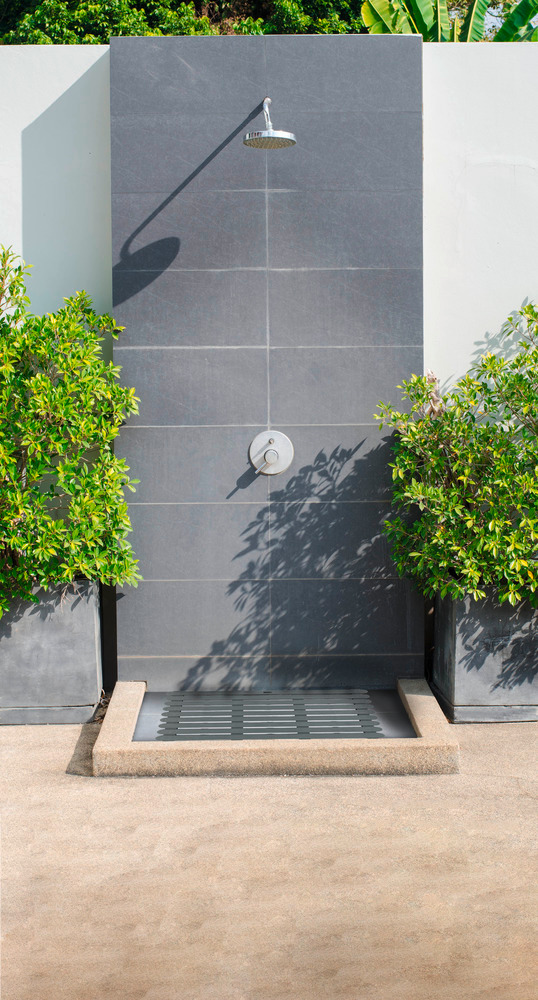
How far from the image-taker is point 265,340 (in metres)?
5.77

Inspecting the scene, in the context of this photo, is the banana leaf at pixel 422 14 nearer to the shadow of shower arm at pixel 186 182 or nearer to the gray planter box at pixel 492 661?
the shadow of shower arm at pixel 186 182

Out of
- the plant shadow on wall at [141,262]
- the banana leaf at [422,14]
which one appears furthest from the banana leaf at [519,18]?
the plant shadow on wall at [141,262]

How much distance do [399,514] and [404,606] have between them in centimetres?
62

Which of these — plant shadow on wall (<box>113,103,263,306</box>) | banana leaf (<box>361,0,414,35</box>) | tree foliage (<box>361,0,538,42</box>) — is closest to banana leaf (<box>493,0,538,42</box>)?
tree foliage (<box>361,0,538,42</box>)

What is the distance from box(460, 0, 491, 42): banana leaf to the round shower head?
7.38 meters

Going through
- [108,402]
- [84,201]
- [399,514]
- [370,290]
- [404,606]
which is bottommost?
[404,606]

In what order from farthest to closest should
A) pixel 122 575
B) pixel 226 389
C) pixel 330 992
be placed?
pixel 226 389 < pixel 122 575 < pixel 330 992

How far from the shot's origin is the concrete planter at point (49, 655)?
5.53m

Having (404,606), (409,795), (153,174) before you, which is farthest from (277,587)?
(153,174)

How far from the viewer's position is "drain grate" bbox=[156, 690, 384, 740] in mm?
5133

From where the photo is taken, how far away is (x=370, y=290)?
5.77 meters

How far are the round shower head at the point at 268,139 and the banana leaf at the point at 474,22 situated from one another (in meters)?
7.38

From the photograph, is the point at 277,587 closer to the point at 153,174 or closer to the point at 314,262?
the point at 314,262

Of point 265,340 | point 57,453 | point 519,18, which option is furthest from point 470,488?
point 519,18
